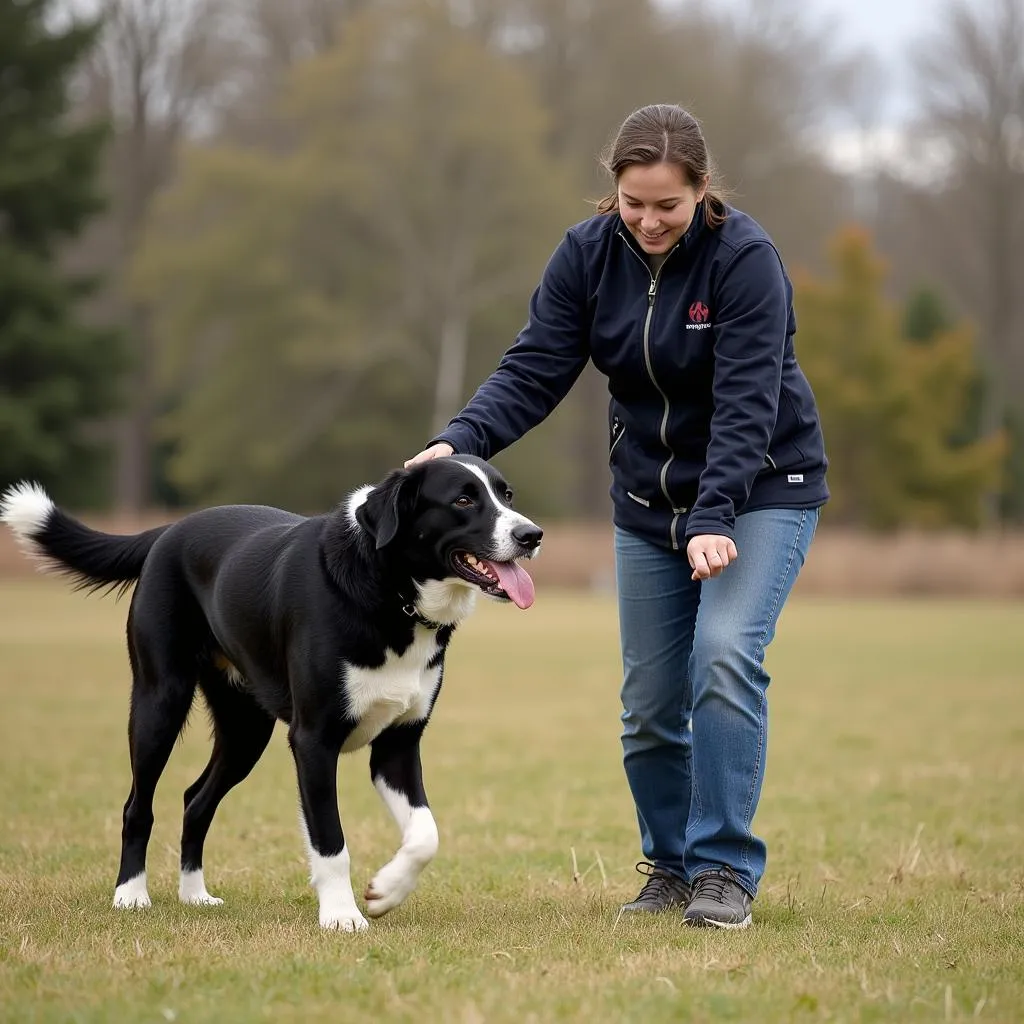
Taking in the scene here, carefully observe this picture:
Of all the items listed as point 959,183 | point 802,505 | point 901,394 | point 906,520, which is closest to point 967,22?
point 959,183

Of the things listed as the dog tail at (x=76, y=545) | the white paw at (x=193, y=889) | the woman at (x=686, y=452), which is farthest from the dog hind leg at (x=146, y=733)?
the woman at (x=686, y=452)

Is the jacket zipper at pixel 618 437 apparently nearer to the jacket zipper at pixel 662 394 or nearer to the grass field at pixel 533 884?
the jacket zipper at pixel 662 394

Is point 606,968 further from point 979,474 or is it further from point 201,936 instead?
point 979,474

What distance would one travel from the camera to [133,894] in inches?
205

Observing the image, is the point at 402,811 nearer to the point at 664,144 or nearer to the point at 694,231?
the point at 694,231

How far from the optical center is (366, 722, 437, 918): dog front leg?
4.76 m

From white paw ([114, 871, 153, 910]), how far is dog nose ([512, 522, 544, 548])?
1787mm

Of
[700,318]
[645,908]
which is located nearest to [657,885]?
[645,908]

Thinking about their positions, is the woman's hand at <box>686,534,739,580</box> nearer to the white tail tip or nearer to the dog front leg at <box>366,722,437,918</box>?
the dog front leg at <box>366,722,437,918</box>

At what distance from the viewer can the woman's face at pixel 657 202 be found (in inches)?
187

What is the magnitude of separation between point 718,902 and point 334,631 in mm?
1483

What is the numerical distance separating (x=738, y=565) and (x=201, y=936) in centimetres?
201

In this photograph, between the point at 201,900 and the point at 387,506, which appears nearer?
the point at 387,506

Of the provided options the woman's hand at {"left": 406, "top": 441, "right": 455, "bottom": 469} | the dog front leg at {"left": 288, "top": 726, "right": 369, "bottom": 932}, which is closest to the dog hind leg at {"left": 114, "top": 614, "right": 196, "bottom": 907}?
the dog front leg at {"left": 288, "top": 726, "right": 369, "bottom": 932}
